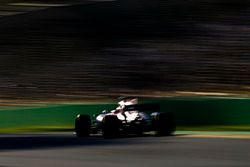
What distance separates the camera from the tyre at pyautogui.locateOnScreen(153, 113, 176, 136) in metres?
19.9

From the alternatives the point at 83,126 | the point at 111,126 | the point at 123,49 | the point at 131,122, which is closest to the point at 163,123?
the point at 131,122

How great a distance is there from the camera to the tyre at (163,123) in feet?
65.2

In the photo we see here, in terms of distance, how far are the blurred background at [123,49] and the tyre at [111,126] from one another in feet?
42.6

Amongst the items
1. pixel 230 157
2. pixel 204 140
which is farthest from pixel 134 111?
pixel 230 157

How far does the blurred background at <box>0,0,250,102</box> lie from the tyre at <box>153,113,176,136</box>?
1238 centimetres

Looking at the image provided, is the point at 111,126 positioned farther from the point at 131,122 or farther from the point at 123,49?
the point at 123,49

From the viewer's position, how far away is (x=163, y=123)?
1992 cm

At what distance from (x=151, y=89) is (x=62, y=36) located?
9.47m

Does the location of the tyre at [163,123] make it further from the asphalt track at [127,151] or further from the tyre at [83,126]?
the tyre at [83,126]

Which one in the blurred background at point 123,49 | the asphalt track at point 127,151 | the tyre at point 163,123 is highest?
the blurred background at point 123,49

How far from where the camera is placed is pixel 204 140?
18469 mm

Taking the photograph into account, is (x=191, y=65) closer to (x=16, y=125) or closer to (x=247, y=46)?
(x=247, y=46)

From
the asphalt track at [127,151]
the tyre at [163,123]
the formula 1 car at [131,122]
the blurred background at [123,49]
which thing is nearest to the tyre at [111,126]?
the formula 1 car at [131,122]

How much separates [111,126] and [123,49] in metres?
21.6
